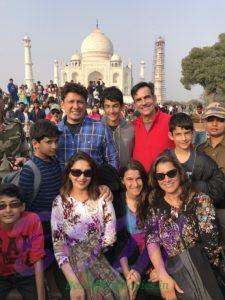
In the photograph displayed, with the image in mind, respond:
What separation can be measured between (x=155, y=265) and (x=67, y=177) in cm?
97

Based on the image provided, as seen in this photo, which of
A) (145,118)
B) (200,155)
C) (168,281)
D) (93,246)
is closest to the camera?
(168,281)

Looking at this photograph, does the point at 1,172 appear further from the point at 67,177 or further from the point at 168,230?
the point at 168,230

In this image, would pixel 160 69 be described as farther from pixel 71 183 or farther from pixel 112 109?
pixel 71 183

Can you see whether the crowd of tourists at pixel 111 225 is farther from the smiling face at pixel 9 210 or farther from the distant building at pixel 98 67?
the distant building at pixel 98 67

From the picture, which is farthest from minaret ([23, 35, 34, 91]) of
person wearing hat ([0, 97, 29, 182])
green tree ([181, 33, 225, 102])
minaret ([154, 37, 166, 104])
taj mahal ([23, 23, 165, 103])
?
person wearing hat ([0, 97, 29, 182])

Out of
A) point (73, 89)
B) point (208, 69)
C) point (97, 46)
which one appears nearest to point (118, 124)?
point (73, 89)

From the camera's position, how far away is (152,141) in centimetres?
364

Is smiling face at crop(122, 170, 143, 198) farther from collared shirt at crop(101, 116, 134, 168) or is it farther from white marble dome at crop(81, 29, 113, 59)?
white marble dome at crop(81, 29, 113, 59)

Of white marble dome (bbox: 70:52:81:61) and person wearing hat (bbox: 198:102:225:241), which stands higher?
white marble dome (bbox: 70:52:81:61)

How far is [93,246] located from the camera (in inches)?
109

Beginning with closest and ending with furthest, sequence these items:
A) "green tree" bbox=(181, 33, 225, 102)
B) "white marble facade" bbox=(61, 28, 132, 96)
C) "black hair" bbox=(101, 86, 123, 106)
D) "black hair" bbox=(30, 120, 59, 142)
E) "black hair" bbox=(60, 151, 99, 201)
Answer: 1. "black hair" bbox=(60, 151, 99, 201)
2. "black hair" bbox=(30, 120, 59, 142)
3. "black hair" bbox=(101, 86, 123, 106)
4. "green tree" bbox=(181, 33, 225, 102)
5. "white marble facade" bbox=(61, 28, 132, 96)

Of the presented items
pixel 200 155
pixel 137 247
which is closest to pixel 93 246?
pixel 137 247

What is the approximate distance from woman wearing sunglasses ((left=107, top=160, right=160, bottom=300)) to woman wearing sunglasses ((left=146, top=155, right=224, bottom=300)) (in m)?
0.14

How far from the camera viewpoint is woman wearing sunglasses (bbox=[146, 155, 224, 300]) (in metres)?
2.52
